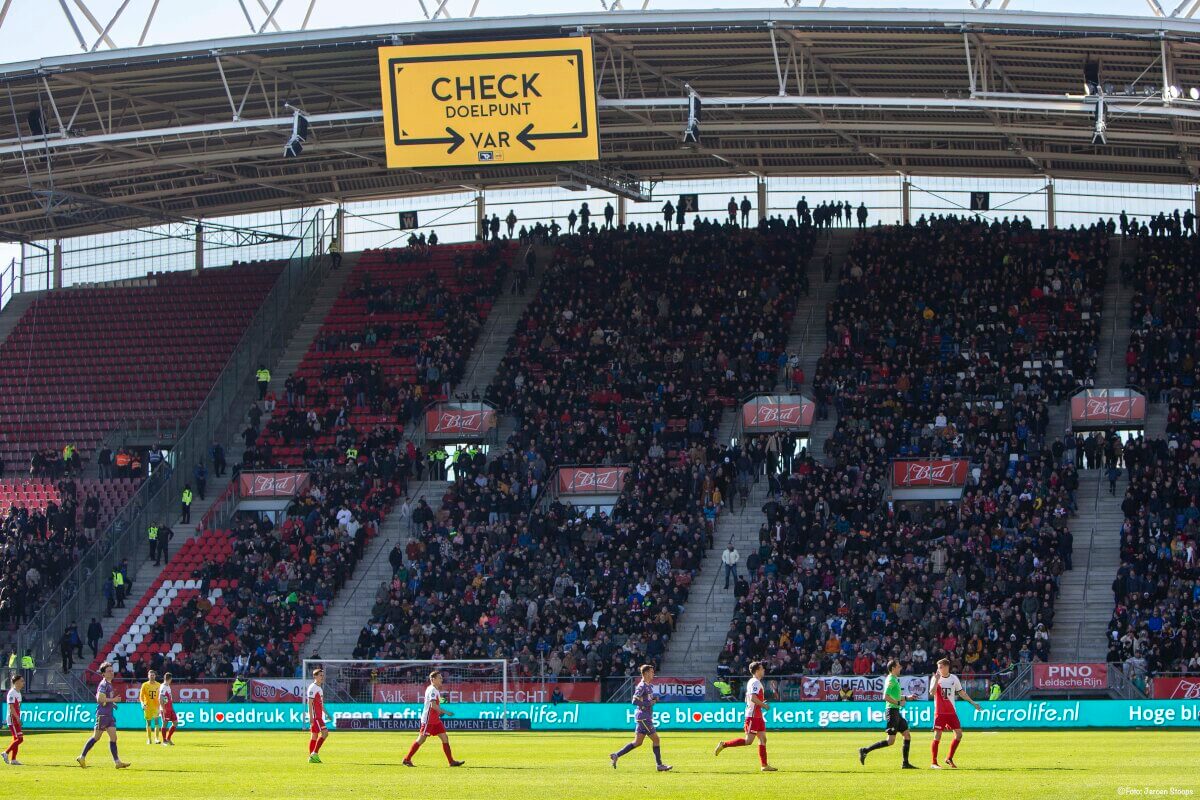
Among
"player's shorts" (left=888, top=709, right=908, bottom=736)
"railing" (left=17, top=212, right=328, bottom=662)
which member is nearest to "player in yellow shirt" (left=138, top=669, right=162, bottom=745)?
"railing" (left=17, top=212, right=328, bottom=662)

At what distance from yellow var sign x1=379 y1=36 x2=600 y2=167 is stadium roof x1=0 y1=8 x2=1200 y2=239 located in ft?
6.64

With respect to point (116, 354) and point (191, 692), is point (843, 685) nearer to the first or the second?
point (191, 692)

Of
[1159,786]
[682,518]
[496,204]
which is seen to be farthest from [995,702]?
[496,204]

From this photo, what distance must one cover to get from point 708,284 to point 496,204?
1116 centimetres

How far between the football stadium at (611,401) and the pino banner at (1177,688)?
60 mm

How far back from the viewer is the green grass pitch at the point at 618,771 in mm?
20594

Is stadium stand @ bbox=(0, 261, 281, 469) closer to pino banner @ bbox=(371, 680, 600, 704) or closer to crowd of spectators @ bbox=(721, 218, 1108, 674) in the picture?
pino banner @ bbox=(371, 680, 600, 704)

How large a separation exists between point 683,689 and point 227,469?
1925 cm

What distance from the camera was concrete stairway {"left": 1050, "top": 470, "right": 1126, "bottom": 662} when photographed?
39.1 meters

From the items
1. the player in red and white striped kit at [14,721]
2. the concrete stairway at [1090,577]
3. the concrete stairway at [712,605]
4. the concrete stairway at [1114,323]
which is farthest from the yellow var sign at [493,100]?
the concrete stairway at [1114,323]

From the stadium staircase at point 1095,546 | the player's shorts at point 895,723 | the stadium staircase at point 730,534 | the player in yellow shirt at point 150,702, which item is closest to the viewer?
the player's shorts at point 895,723

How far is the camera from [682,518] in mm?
44219

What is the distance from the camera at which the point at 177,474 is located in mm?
51188

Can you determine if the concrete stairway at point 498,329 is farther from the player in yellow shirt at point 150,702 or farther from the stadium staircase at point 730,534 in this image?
the player in yellow shirt at point 150,702
